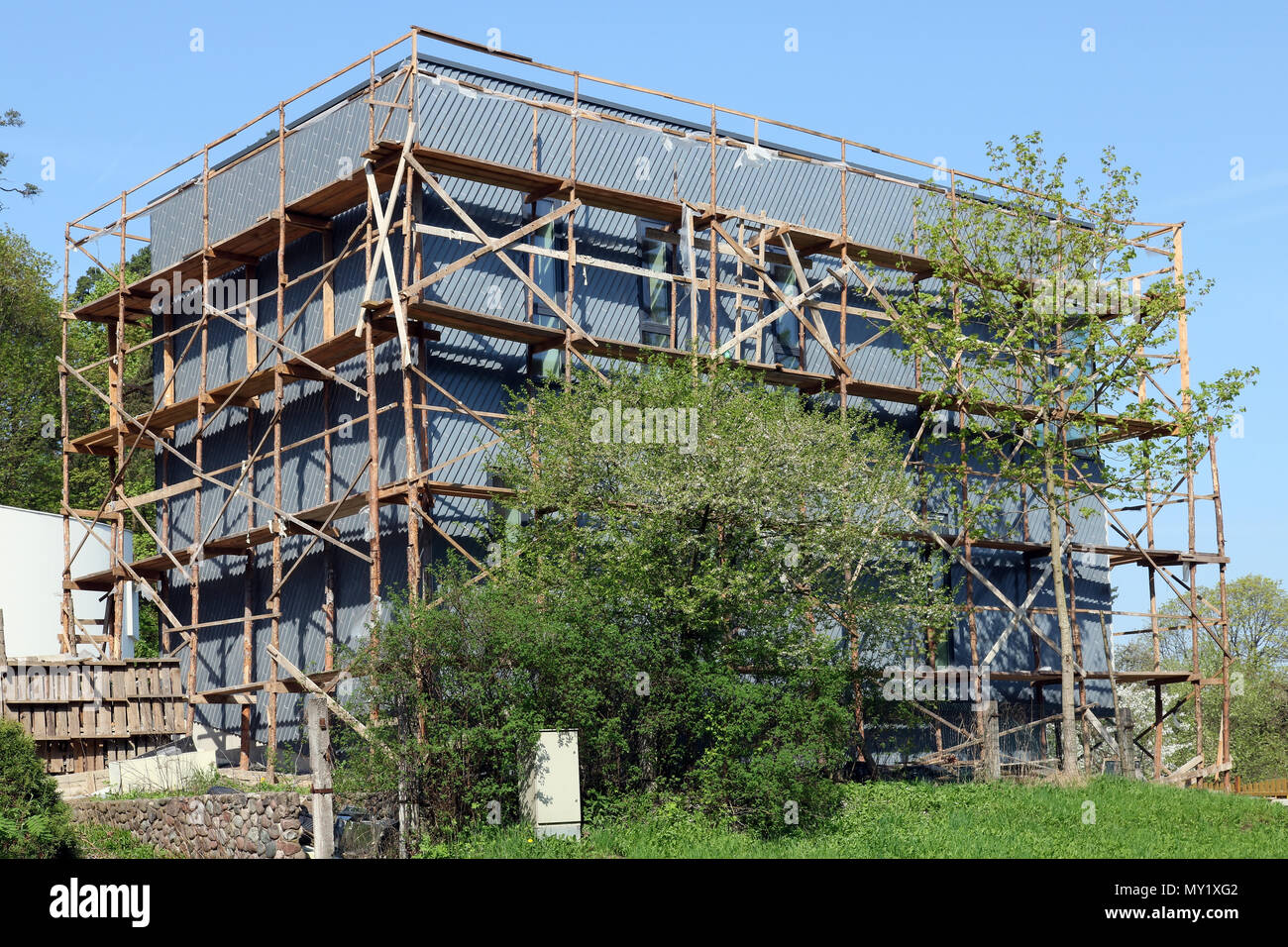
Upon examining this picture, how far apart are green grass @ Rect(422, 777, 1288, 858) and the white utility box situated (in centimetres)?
36

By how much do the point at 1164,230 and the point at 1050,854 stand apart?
68.1 feet

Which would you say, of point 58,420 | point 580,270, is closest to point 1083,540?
point 580,270

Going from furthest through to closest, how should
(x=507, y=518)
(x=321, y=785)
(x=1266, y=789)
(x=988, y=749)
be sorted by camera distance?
(x=1266, y=789), (x=988, y=749), (x=507, y=518), (x=321, y=785)

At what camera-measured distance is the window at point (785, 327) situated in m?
32.4

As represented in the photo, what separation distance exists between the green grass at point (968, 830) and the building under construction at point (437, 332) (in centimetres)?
623

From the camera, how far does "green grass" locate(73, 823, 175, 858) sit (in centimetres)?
2077

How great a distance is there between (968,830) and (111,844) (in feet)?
40.0

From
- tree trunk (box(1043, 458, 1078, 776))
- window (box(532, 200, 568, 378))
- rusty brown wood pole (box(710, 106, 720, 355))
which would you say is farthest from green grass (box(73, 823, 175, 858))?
tree trunk (box(1043, 458, 1078, 776))

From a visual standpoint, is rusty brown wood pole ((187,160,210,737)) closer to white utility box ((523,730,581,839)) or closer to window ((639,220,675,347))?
window ((639,220,675,347))

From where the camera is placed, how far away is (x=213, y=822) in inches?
814

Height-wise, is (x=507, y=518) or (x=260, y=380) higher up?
(x=260, y=380)

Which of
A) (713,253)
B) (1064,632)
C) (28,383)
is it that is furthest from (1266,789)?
(28,383)

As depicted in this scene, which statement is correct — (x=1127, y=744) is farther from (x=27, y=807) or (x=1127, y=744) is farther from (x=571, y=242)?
(x=27, y=807)

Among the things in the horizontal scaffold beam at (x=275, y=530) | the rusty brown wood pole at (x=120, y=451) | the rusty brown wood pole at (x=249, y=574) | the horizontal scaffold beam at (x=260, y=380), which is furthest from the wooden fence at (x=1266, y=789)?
the rusty brown wood pole at (x=120, y=451)
